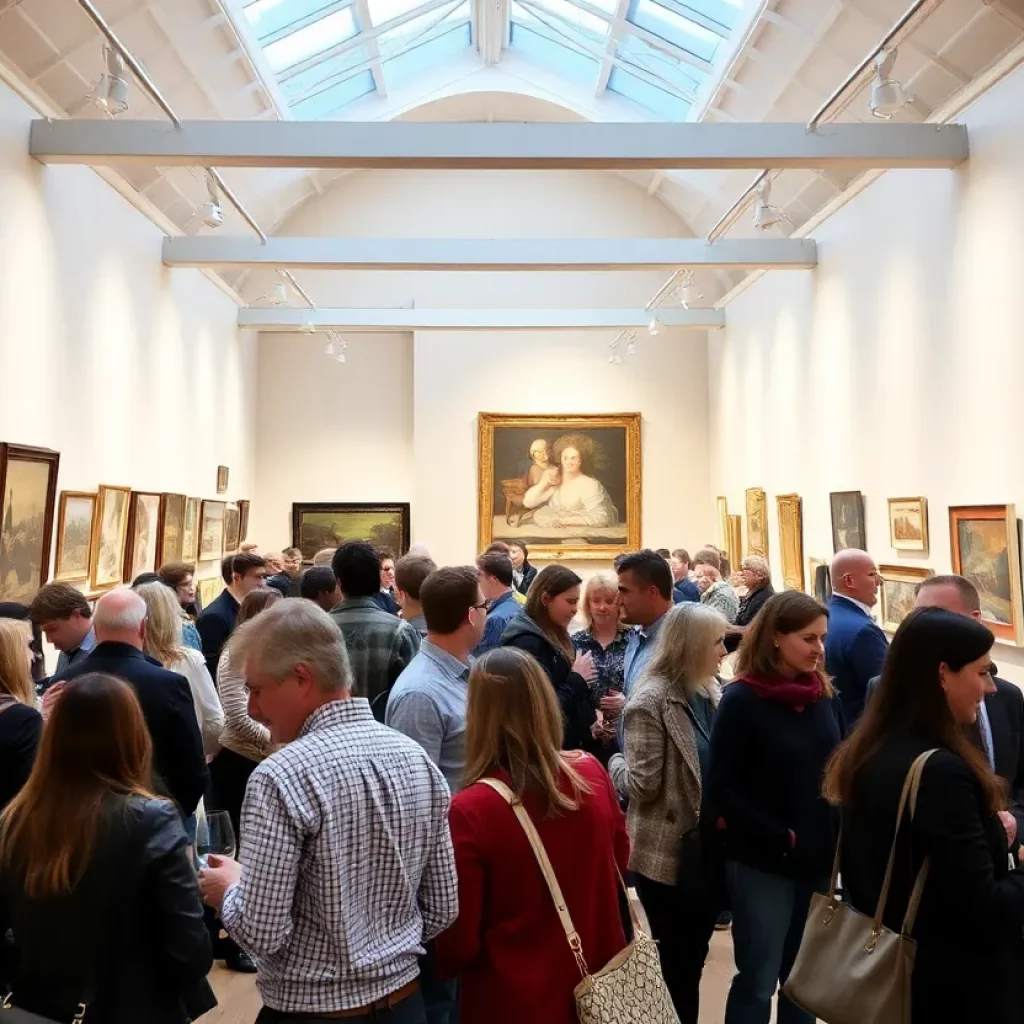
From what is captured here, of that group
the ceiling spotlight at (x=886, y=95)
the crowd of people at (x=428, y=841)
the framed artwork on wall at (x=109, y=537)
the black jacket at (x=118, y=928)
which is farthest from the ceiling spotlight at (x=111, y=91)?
the black jacket at (x=118, y=928)

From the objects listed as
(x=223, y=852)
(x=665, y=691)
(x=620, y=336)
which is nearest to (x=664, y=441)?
(x=620, y=336)

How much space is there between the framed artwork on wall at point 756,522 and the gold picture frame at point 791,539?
932 millimetres

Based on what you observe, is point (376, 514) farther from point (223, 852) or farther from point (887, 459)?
point (223, 852)

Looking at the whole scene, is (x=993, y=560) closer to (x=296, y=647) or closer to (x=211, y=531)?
(x=296, y=647)

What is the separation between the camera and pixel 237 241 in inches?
509

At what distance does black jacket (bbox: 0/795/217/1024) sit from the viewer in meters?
2.62

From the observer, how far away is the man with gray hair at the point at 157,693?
428 centimetres

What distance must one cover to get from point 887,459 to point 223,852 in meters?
9.38

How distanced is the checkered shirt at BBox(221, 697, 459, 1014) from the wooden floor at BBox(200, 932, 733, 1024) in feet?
10.4

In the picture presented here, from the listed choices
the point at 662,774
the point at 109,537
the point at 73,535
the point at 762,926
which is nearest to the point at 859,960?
the point at 762,926

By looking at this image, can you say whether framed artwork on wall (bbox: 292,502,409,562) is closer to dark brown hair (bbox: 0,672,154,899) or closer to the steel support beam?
the steel support beam

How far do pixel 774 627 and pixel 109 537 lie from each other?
8969 mm

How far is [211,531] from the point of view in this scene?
15.7m

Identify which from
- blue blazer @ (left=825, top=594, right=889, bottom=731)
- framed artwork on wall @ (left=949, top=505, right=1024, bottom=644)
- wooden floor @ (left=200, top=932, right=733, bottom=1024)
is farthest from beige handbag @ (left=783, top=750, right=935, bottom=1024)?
framed artwork on wall @ (left=949, top=505, right=1024, bottom=644)
